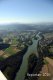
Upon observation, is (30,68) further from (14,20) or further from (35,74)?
(14,20)

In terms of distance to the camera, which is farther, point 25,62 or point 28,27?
point 28,27

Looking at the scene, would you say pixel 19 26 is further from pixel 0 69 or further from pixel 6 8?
pixel 0 69

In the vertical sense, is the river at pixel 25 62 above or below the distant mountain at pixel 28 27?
below

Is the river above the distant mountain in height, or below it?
below

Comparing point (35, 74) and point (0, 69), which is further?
point (0, 69)

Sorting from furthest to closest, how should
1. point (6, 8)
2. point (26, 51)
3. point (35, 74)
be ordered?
point (6, 8) → point (26, 51) → point (35, 74)

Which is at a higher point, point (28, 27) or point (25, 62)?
point (28, 27)

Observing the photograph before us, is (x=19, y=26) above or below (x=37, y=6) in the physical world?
below

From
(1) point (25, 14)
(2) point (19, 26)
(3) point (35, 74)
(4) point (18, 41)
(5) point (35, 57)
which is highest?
(1) point (25, 14)

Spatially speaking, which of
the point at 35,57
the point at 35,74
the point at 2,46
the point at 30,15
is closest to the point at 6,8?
the point at 30,15

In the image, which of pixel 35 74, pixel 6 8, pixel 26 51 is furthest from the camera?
pixel 6 8
